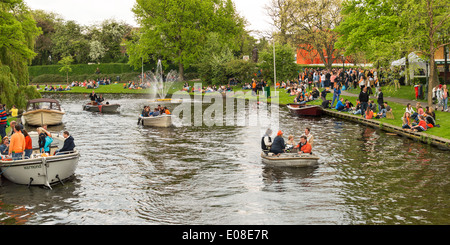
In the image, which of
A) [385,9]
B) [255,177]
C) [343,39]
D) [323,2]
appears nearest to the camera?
[255,177]

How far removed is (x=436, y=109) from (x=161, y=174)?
21.8m

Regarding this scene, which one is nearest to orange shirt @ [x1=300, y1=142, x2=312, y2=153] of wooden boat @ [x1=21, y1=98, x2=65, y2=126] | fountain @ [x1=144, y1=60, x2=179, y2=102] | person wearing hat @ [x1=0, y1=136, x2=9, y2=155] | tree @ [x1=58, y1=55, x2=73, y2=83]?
person wearing hat @ [x1=0, y1=136, x2=9, y2=155]

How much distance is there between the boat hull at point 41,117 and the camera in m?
35.0

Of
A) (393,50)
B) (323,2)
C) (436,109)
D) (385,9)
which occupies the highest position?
(323,2)

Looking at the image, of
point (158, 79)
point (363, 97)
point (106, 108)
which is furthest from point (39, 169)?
point (158, 79)

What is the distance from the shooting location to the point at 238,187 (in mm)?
17203

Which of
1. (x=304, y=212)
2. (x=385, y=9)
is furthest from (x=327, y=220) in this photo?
(x=385, y=9)

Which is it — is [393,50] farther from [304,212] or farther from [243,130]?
[304,212]

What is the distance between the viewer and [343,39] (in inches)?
1786

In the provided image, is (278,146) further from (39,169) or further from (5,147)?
(5,147)

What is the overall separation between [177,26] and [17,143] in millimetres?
59847

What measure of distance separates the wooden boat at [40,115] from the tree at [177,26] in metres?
40.2
